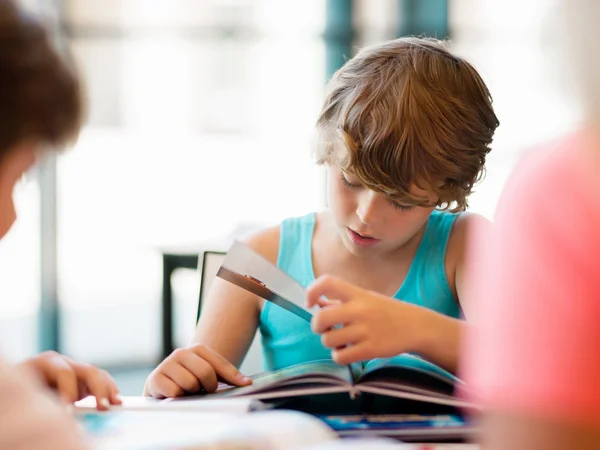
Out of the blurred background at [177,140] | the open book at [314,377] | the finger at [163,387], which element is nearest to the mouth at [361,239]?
the open book at [314,377]

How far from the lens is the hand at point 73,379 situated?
800mm

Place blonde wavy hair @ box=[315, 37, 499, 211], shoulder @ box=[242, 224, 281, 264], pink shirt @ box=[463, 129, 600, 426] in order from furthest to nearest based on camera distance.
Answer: shoulder @ box=[242, 224, 281, 264] < blonde wavy hair @ box=[315, 37, 499, 211] < pink shirt @ box=[463, 129, 600, 426]

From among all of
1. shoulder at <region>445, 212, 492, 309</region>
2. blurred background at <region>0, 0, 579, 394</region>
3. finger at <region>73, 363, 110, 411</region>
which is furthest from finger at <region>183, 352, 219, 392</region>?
blurred background at <region>0, 0, 579, 394</region>

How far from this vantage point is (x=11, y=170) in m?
0.57

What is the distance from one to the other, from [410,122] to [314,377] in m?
0.42

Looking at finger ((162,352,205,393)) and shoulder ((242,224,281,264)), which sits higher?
shoulder ((242,224,281,264))

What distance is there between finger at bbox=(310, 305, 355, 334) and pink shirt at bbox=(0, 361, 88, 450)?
13.7 inches

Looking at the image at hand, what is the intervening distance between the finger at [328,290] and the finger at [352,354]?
0.05 meters

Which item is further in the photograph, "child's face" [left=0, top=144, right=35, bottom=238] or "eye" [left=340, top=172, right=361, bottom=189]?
"eye" [left=340, top=172, right=361, bottom=189]

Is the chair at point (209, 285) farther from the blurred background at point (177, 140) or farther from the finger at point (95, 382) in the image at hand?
the blurred background at point (177, 140)

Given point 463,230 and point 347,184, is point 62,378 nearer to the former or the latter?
point 347,184

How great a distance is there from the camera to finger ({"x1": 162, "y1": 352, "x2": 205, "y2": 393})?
88 cm

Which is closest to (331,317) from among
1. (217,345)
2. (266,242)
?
(217,345)

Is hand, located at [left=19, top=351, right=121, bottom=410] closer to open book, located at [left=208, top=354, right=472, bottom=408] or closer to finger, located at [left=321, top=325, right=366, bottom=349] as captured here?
open book, located at [left=208, top=354, right=472, bottom=408]
